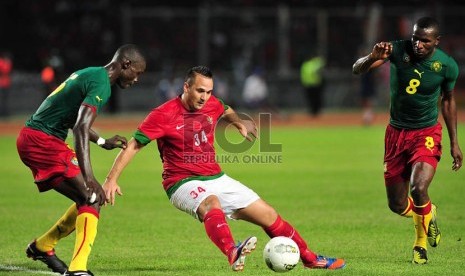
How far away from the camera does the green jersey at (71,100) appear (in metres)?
8.61

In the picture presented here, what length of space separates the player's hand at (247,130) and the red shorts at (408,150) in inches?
61.2

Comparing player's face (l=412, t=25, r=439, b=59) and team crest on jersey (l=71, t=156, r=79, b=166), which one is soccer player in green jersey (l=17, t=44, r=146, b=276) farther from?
player's face (l=412, t=25, r=439, b=59)

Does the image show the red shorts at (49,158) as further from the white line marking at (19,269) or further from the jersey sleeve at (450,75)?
the jersey sleeve at (450,75)

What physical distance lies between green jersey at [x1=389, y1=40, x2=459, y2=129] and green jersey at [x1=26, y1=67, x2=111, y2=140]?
3320 millimetres

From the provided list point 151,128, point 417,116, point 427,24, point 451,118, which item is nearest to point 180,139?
point 151,128

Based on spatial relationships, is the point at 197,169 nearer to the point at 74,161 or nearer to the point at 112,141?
the point at 112,141

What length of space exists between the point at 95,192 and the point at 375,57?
337 cm

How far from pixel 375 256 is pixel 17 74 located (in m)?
27.4

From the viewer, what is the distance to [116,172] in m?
8.84

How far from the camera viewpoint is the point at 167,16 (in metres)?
36.3

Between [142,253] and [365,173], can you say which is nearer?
[142,253]

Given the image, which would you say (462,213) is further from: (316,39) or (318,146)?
(316,39)

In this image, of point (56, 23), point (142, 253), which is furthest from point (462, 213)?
point (56, 23)

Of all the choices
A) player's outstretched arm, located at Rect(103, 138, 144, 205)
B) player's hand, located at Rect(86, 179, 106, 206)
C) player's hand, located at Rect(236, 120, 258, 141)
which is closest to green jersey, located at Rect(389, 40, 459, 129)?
player's hand, located at Rect(236, 120, 258, 141)
